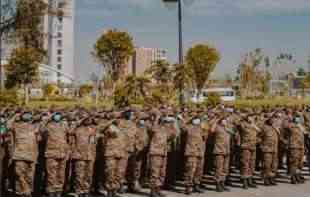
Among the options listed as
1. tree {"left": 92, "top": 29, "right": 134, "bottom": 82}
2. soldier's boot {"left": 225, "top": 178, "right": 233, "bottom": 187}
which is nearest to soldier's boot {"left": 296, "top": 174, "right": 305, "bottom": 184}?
soldier's boot {"left": 225, "top": 178, "right": 233, "bottom": 187}

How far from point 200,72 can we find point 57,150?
4025 cm

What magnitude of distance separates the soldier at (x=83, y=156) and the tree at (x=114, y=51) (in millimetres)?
32220

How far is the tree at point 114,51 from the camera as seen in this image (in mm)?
41125

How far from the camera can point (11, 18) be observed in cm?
2458

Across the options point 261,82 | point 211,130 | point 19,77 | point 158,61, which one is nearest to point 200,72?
point 261,82

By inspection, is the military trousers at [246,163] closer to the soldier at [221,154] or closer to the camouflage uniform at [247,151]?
the camouflage uniform at [247,151]

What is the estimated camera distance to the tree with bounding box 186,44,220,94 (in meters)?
47.8

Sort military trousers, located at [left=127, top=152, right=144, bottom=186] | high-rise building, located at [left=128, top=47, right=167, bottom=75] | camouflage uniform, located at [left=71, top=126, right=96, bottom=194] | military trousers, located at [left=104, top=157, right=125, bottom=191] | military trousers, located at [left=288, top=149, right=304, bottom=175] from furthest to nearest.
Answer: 1. high-rise building, located at [left=128, top=47, right=167, bottom=75]
2. military trousers, located at [left=288, top=149, right=304, bottom=175]
3. military trousers, located at [left=127, top=152, right=144, bottom=186]
4. military trousers, located at [left=104, top=157, right=125, bottom=191]
5. camouflage uniform, located at [left=71, top=126, right=96, bottom=194]

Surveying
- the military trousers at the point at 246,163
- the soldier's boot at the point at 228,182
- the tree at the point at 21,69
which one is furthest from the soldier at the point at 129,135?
the tree at the point at 21,69

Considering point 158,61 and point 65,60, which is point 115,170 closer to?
point 158,61

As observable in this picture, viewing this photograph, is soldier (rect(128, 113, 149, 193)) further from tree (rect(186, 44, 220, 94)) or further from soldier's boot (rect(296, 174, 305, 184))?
tree (rect(186, 44, 220, 94))

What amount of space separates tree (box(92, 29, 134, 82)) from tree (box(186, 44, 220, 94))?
825 centimetres

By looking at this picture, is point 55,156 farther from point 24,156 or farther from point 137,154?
point 137,154

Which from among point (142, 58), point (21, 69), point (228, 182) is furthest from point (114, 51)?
point (142, 58)
